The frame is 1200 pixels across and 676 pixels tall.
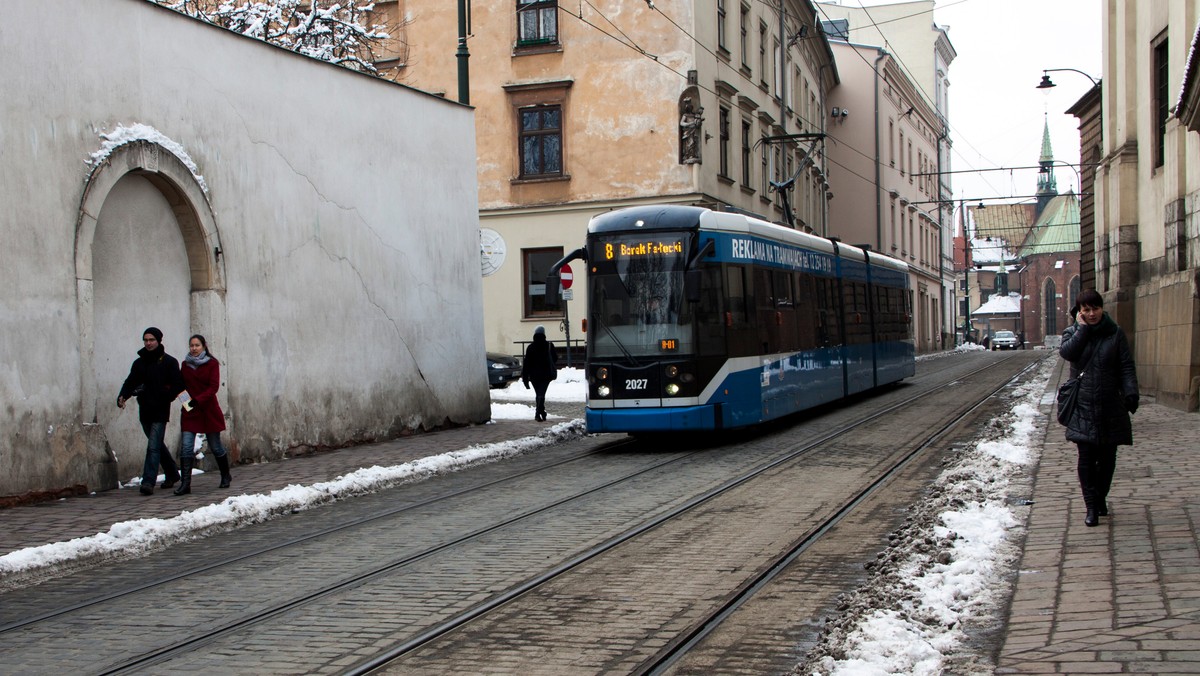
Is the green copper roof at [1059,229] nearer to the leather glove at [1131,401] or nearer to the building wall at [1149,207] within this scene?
the building wall at [1149,207]

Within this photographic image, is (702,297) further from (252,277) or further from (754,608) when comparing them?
(754,608)

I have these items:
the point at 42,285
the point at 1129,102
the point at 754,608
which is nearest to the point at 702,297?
the point at 42,285


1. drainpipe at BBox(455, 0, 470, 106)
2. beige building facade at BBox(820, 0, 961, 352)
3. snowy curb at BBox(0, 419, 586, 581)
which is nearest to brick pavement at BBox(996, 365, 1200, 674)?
snowy curb at BBox(0, 419, 586, 581)

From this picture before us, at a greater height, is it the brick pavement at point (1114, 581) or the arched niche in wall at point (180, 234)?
the arched niche in wall at point (180, 234)

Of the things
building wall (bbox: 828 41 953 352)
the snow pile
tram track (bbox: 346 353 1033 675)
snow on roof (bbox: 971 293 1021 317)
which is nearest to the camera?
the snow pile

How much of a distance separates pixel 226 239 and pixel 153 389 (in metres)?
3.24

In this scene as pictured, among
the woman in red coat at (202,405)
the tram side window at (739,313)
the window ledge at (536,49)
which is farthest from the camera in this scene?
the window ledge at (536,49)

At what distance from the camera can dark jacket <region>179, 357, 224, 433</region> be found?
40.5 ft

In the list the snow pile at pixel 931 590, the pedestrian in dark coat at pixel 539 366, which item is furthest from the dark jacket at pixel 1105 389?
the pedestrian in dark coat at pixel 539 366

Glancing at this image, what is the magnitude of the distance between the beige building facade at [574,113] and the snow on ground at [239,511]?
50.8ft

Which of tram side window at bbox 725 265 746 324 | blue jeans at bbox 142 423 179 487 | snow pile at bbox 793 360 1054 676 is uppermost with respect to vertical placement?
tram side window at bbox 725 265 746 324

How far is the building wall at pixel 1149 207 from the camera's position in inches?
685

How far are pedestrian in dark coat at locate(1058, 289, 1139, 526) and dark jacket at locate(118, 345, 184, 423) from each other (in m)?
8.43

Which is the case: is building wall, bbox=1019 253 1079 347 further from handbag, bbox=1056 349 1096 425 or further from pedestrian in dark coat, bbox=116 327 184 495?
handbag, bbox=1056 349 1096 425
